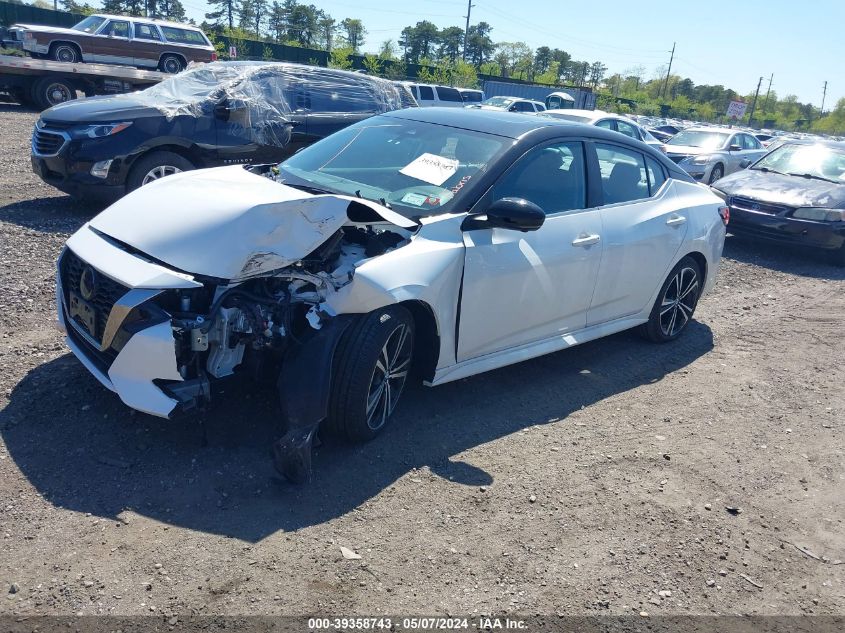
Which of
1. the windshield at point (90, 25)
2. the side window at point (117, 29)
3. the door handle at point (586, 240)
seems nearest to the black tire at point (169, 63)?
the side window at point (117, 29)

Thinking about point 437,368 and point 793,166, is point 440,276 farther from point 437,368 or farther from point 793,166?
point 793,166

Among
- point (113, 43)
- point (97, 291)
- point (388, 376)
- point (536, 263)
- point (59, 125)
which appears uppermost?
point (113, 43)

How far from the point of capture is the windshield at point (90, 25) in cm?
2297

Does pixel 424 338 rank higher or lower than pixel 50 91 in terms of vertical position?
lower

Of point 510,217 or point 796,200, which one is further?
point 796,200

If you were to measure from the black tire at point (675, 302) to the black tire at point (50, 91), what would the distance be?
15.6 meters

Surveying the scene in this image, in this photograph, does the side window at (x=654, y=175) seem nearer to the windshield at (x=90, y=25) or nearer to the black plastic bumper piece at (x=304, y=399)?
the black plastic bumper piece at (x=304, y=399)

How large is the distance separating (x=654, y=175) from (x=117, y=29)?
23.3 meters

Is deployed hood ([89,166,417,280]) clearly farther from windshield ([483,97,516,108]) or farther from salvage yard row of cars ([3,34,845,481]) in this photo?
windshield ([483,97,516,108])

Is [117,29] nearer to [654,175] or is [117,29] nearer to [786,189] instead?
[786,189]

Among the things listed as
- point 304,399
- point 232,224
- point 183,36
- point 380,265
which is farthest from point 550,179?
point 183,36

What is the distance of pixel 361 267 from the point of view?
11.3ft

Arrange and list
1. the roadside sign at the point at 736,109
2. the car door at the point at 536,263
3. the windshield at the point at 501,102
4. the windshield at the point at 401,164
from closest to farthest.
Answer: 1. the car door at the point at 536,263
2. the windshield at the point at 401,164
3. the windshield at the point at 501,102
4. the roadside sign at the point at 736,109

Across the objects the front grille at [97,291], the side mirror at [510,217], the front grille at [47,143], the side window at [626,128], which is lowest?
the front grille at [97,291]
